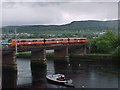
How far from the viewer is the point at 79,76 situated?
226 ft

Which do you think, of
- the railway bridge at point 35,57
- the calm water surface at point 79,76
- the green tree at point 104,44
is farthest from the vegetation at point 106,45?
the calm water surface at point 79,76

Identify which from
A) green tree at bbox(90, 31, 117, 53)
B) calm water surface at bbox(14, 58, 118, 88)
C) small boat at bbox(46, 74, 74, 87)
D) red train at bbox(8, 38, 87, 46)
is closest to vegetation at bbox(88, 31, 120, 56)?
green tree at bbox(90, 31, 117, 53)

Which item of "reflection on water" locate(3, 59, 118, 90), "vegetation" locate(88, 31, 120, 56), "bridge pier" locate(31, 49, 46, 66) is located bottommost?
"reflection on water" locate(3, 59, 118, 90)

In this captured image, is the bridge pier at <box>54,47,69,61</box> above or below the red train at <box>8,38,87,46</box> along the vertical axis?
below

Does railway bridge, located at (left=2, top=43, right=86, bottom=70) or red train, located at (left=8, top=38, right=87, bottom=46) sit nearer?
railway bridge, located at (left=2, top=43, right=86, bottom=70)

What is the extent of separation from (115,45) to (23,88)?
4986cm

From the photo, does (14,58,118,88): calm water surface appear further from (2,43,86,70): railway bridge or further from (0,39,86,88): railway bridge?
(2,43,86,70): railway bridge

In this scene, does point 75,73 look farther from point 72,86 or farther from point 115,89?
point 115,89

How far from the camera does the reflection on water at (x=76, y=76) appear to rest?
60094 millimetres

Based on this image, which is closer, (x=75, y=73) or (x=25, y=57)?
(x=75, y=73)

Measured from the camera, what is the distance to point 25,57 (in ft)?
367

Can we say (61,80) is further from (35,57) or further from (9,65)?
(35,57)

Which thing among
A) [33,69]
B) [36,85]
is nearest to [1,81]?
[36,85]

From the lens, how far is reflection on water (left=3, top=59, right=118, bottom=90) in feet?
197
